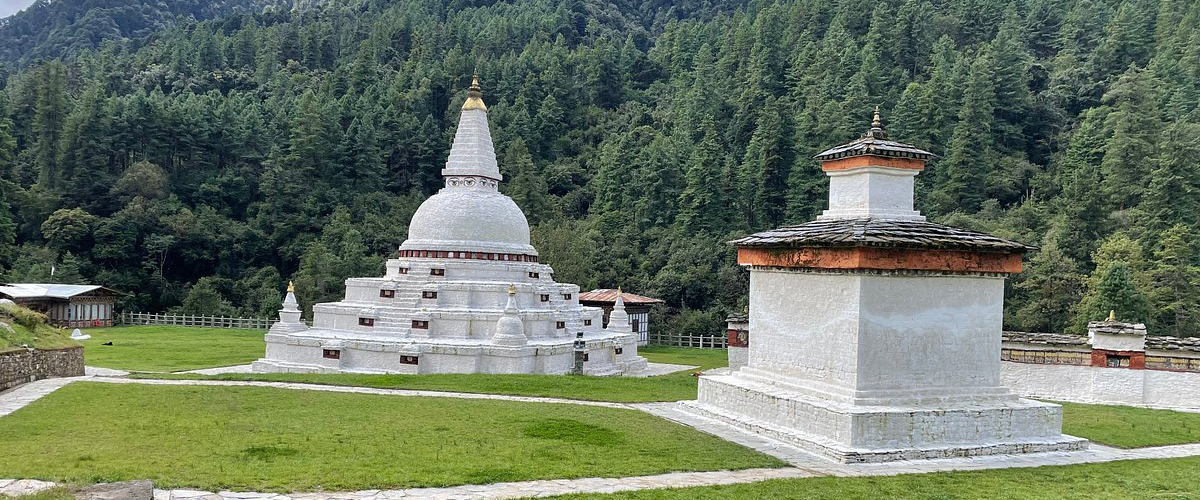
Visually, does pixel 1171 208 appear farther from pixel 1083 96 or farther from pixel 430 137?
pixel 430 137

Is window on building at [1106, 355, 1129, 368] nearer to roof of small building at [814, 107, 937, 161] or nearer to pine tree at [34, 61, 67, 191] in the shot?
roof of small building at [814, 107, 937, 161]

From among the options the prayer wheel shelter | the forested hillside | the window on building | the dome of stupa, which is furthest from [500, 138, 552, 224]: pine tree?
the window on building

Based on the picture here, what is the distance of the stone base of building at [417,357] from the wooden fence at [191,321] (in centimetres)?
1919

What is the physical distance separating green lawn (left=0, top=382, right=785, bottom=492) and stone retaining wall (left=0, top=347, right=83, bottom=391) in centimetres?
152

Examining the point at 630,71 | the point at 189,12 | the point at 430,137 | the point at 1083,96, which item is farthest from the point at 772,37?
the point at 189,12

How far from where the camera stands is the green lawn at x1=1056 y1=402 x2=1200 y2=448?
15484mm

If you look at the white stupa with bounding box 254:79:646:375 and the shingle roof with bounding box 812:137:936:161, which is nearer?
the shingle roof with bounding box 812:137:936:161

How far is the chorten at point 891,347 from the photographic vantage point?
1387 cm

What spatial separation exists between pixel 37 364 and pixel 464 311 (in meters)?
12.2

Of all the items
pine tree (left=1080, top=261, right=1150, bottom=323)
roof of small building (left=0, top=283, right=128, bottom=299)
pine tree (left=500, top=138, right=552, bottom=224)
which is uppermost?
pine tree (left=500, top=138, right=552, bottom=224)

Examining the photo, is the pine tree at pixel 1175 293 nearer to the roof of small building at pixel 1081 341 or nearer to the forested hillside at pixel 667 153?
the forested hillside at pixel 667 153

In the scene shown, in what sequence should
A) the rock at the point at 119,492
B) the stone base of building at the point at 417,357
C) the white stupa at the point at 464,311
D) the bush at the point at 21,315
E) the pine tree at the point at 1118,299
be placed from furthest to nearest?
the pine tree at the point at 1118,299 < the white stupa at the point at 464,311 < the stone base of building at the point at 417,357 < the bush at the point at 21,315 < the rock at the point at 119,492

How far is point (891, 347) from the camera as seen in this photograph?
47.8 ft

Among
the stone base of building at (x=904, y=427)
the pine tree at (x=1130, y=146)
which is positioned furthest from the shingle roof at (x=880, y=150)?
the pine tree at (x=1130, y=146)
